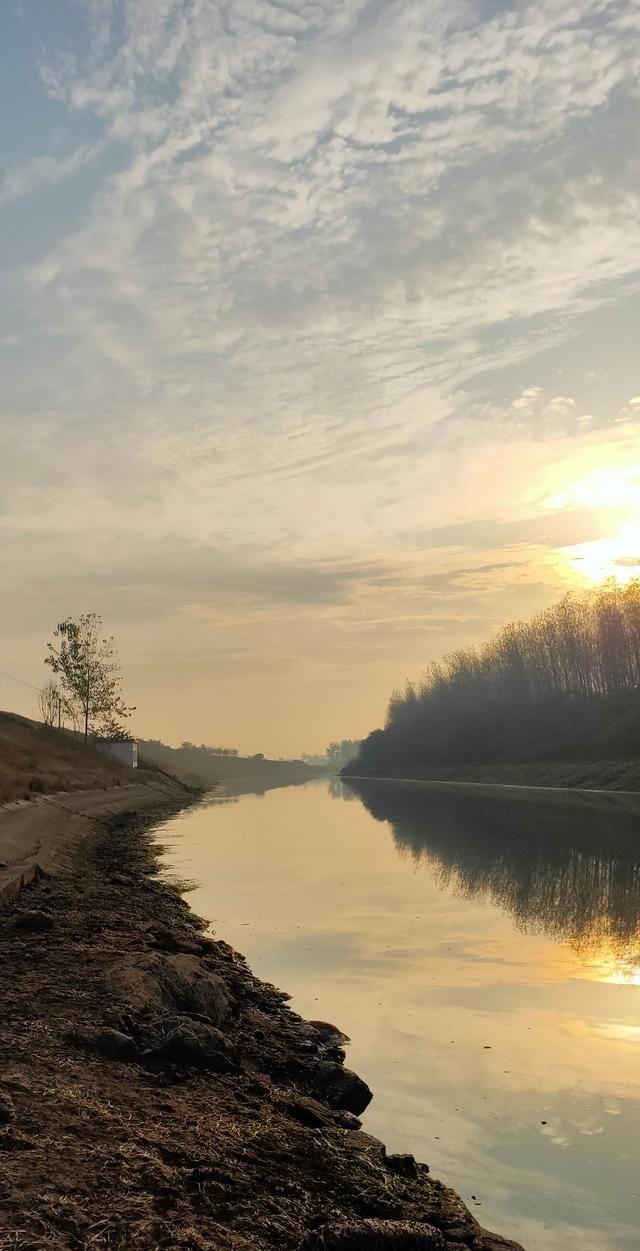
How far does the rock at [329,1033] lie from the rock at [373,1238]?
5.38 meters

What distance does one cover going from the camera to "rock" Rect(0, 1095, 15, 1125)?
577cm

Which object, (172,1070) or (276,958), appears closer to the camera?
(172,1070)

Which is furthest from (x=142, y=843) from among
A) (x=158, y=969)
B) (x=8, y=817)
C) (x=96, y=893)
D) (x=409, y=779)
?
(x=409, y=779)

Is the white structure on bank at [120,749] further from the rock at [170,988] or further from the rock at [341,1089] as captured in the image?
the rock at [341,1089]

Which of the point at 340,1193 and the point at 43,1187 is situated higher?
the point at 43,1187

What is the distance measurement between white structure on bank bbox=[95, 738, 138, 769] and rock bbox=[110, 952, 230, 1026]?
83160 millimetres

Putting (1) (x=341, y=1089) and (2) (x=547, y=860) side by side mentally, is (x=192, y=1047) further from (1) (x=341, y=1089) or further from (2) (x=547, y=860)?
(2) (x=547, y=860)

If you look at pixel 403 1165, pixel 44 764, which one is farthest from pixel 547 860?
pixel 44 764

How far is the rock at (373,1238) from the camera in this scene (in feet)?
15.5

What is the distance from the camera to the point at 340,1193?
574 cm

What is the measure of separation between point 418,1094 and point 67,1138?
13.5 feet

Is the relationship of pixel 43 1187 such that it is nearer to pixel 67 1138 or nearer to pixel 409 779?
pixel 67 1138

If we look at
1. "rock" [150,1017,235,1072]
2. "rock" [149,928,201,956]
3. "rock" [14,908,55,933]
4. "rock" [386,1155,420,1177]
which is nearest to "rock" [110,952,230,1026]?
"rock" [150,1017,235,1072]

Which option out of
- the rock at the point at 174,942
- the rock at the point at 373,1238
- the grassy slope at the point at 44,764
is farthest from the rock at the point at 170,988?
the grassy slope at the point at 44,764
